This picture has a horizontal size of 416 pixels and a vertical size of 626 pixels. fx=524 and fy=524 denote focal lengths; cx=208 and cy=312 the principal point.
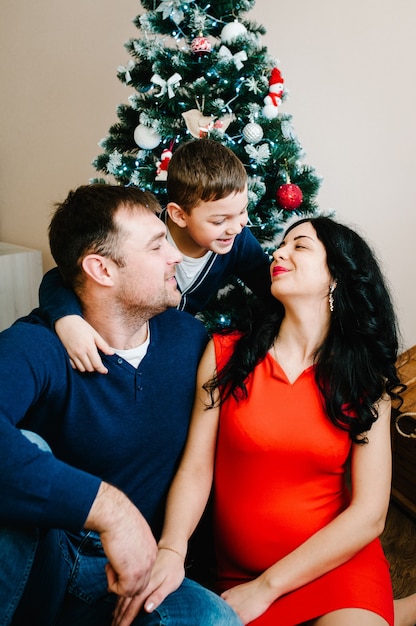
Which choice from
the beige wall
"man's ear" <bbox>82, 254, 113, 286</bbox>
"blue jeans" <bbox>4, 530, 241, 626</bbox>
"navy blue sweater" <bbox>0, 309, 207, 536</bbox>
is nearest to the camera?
"navy blue sweater" <bbox>0, 309, 207, 536</bbox>

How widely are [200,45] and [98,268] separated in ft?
2.89

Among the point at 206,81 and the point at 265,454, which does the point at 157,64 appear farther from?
the point at 265,454

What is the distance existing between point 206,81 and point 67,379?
1096 millimetres

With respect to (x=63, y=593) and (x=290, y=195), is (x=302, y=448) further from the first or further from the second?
(x=290, y=195)

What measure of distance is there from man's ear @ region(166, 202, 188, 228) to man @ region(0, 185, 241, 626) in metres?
0.22

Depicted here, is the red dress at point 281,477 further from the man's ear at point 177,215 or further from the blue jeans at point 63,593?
the man's ear at point 177,215

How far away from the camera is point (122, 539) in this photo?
0.94 meters

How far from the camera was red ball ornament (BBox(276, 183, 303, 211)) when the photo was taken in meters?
1.70

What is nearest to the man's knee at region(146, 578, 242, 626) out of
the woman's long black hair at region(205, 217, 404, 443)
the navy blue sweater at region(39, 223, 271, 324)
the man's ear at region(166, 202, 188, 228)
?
the woman's long black hair at region(205, 217, 404, 443)

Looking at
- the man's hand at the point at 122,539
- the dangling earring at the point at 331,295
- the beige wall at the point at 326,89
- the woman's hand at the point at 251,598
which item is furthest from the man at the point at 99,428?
the beige wall at the point at 326,89

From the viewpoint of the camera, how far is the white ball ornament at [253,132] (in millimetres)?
1689

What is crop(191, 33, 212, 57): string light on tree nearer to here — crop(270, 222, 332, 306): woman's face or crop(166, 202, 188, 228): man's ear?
crop(166, 202, 188, 228): man's ear

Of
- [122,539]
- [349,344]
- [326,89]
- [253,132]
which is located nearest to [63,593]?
[122,539]

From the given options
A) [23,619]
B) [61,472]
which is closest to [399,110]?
[61,472]
